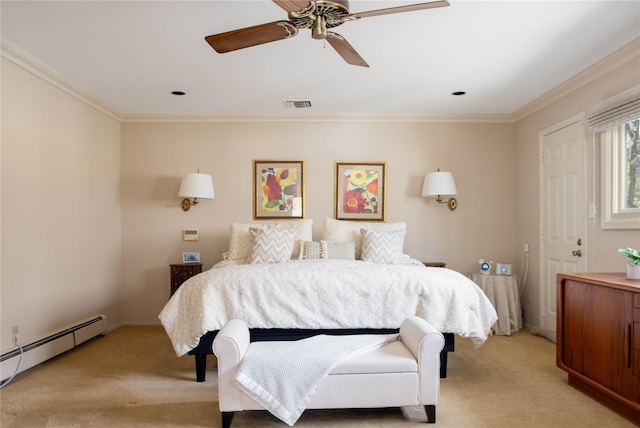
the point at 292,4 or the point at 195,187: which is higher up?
the point at 292,4

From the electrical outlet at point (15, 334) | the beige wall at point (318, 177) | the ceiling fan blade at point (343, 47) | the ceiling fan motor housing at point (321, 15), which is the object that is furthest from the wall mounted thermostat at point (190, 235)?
the ceiling fan motor housing at point (321, 15)

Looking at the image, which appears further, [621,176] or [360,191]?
[360,191]

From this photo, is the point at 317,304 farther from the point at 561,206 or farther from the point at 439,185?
the point at 561,206

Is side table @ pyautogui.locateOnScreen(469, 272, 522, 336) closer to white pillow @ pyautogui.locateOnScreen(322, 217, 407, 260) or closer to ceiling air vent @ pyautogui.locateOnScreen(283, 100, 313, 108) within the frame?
white pillow @ pyautogui.locateOnScreen(322, 217, 407, 260)

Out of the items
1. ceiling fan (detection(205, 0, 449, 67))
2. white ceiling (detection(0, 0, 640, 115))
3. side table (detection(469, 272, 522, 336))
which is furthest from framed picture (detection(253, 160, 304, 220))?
ceiling fan (detection(205, 0, 449, 67))

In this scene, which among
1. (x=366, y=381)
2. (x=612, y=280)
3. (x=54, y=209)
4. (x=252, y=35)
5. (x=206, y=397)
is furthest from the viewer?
(x=54, y=209)

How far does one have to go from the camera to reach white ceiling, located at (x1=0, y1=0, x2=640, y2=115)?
247 centimetres

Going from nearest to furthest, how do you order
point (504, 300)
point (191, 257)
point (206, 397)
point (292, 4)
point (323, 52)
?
point (292, 4) < point (206, 397) < point (323, 52) < point (504, 300) < point (191, 257)

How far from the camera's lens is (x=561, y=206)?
3842 millimetres

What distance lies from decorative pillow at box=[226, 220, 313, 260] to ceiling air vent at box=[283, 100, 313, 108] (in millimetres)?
1289

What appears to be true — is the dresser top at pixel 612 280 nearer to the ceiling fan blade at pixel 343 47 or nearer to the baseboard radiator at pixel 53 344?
the ceiling fan blade at pixel 343 47

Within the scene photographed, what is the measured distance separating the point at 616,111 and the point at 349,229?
2.52 metres

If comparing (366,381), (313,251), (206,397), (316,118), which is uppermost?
(316,118)

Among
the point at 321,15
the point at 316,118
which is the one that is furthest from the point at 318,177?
the point at 321,15
